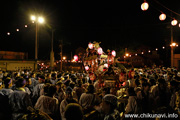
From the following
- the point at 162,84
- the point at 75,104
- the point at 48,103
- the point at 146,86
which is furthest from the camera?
the point at 146,86

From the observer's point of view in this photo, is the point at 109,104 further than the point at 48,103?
No

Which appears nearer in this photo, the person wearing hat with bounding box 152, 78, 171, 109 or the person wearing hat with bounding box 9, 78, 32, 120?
the person wearing hat with bounding box 9, 78, 32, 120

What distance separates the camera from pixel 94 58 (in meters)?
13.7

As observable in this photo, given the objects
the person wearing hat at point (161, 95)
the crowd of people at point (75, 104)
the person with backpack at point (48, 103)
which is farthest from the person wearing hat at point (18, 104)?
the person wearing hat at point (161, 95)

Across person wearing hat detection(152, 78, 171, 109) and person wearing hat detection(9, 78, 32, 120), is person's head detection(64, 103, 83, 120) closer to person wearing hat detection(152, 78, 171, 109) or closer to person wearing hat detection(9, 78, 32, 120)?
person wearing hat detection(9, 78, 32, 120)

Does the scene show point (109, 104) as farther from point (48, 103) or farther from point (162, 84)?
point (162, 84)

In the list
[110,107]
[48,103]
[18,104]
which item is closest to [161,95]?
[110,107]

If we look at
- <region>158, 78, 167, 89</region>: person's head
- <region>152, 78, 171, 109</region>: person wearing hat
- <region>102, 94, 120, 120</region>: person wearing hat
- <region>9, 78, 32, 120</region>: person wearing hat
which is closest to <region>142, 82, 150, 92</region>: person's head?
<region>152, 78, 171, 109</region>: person wearing hat

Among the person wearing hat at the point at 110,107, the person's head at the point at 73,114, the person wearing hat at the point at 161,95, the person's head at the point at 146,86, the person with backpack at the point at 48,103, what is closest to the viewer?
the person's head at the point at 73,114

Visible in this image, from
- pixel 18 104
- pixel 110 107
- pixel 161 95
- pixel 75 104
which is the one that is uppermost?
pixel 75 104

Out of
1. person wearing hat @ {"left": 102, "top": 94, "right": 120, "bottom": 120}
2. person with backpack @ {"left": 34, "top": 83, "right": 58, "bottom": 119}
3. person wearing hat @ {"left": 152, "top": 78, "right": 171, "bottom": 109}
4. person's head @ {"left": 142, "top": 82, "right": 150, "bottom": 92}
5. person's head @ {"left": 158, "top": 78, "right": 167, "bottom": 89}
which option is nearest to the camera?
person wearing hat @ {"left": 102, "top": 94, "right": 120, "bottom": 120}

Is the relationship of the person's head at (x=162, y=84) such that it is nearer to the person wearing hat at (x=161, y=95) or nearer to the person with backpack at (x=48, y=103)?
the person wearing hat at (x=161, y=95)

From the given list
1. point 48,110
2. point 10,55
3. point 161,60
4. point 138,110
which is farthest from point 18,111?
point 161,60

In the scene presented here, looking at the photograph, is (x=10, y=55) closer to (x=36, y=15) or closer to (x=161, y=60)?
(x=36, y=15)
